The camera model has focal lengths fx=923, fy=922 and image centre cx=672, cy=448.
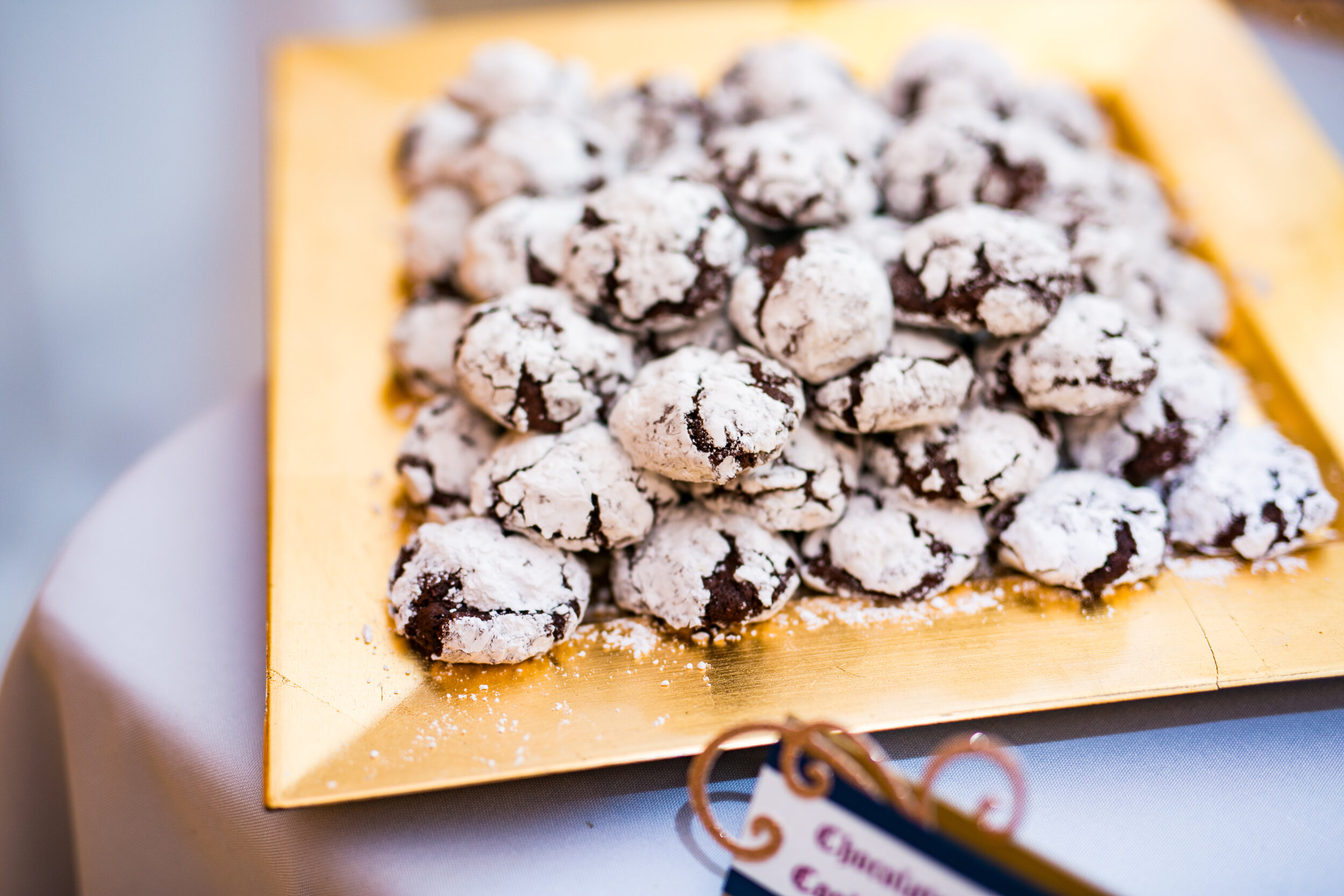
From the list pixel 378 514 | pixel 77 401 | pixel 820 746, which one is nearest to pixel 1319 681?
pixel 820 746

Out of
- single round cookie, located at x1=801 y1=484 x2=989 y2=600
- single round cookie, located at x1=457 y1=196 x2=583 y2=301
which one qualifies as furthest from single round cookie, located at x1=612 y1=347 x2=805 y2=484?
single round cookie, located at x1=457 y1=196 x2=583 y2=301

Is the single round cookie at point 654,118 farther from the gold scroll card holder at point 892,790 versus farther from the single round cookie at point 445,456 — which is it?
the gold scroll card holder at point 892,790

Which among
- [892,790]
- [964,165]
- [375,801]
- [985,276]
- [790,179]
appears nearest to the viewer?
[892,790]

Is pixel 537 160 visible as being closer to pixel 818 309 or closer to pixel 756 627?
pixel 818 309

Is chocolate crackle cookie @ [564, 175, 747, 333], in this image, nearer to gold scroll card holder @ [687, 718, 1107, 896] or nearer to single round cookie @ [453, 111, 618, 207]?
single round cookie @ [453, 111, 618, 207]

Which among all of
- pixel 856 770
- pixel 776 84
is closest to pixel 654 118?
pixel 776 84

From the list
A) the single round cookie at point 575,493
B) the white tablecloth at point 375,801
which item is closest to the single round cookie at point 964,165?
the single round cookie at point 575,493
